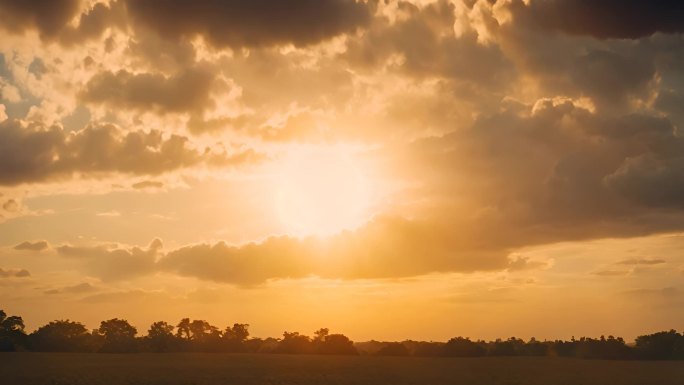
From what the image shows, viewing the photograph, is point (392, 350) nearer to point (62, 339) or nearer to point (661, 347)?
point (661, 347)

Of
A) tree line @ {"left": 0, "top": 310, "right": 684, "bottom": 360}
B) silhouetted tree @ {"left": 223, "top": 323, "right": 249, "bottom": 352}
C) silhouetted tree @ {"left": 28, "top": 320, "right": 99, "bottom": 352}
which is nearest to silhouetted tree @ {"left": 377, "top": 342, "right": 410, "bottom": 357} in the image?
tree line @ {"left": 0, "top": 310, "right": 684, "bottom": 360}

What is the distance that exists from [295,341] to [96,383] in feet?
160

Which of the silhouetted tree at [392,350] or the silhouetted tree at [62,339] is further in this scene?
the silhouetted tree at [392,350]

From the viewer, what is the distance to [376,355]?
384ft

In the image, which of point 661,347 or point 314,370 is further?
point 661,347

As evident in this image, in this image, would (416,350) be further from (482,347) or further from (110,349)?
(110,349)

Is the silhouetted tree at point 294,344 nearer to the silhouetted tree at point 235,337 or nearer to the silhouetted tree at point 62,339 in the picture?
the silhouetted tree at point 235,337

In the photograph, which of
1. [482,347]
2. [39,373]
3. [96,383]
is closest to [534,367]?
[482,347]

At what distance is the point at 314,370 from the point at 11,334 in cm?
5279

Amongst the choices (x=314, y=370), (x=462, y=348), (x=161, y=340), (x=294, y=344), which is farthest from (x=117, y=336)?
(x=462, y=348)

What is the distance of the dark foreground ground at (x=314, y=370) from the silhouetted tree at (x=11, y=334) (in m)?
4.05

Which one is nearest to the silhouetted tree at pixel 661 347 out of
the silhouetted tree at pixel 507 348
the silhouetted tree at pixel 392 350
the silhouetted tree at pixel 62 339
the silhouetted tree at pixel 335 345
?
the silhouetted tree at pixel 507 348

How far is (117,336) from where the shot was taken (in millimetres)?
120438

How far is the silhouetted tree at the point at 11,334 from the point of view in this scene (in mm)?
105250
